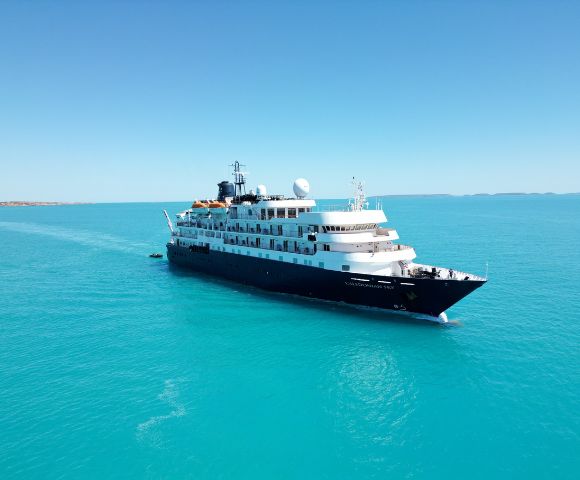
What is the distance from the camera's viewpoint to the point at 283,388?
896 inches

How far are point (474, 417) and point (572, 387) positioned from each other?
27.1 feet

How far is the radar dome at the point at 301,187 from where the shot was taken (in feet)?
146

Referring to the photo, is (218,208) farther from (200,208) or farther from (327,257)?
(327,257)

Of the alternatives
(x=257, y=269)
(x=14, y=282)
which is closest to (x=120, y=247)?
(x=14, y=282)

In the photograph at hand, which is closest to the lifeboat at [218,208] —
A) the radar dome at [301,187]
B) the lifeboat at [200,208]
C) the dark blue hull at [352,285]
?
the lifeboat at [200,208]

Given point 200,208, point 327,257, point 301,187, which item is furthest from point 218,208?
point 327,257

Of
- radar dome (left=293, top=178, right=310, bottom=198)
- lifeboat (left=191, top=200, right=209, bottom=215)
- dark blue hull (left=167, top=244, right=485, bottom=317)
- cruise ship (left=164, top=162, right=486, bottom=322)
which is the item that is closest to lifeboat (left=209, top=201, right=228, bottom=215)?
cruise ship (left=164, top=162, right=486, bottom=322)

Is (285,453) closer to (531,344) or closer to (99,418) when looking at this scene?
(99,418)

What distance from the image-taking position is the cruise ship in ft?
108

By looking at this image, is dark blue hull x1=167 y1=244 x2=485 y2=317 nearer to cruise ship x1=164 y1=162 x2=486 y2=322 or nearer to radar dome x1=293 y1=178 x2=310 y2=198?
cruise ship x1=164 y1=162 x2=486 y2=322

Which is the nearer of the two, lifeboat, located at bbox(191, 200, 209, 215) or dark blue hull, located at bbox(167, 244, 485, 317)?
dark blue hull, located at bbox(167, 244, 485, 317)

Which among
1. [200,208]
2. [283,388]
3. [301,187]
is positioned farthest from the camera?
[200,208]

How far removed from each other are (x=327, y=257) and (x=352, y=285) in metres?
3.87

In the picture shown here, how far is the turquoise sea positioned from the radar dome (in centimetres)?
1459
